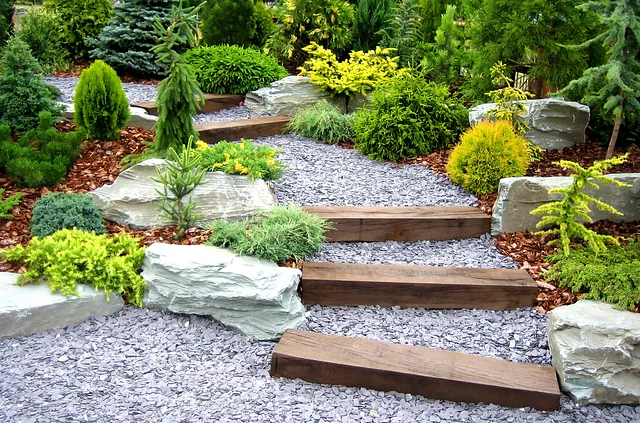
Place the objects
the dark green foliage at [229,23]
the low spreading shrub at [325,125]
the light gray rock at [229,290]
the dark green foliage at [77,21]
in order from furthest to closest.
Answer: the dark green foliage at [229,23] < the dark green foliage at [77,21] < the low spreading shrub at [325,125] < the light gray rock at [229,290]

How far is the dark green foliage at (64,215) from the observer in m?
4.65

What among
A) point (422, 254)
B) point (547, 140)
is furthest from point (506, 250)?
point (547, 140)

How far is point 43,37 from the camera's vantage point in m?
8.65

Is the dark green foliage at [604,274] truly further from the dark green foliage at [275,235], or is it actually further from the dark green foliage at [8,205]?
the dark green foliage at [8,205]

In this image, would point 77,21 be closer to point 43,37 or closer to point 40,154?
point 43,37

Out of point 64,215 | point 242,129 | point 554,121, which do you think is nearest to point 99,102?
point 242,129

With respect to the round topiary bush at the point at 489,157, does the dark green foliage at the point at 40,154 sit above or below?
below

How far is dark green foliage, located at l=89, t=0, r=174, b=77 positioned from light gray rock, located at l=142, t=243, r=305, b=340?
5514 mm

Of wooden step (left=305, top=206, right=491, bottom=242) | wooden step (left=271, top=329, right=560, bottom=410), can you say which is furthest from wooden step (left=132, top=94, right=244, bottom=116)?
wooden step (left=271, top=329, right=560, bottom=410)

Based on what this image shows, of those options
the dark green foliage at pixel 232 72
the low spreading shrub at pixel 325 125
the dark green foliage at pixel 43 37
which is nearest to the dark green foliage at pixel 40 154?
the low spreading shrub at pixel 325 125

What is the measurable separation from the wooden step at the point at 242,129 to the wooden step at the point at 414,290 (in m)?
3.00

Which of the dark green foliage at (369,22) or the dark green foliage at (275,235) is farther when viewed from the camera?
the dark green foliage at (369,22)

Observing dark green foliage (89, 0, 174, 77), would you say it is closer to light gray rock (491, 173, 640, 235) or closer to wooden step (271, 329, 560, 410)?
light gray rock (491, 173, 640, 235)

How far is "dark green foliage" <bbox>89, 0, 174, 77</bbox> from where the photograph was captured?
8895 millimetres
